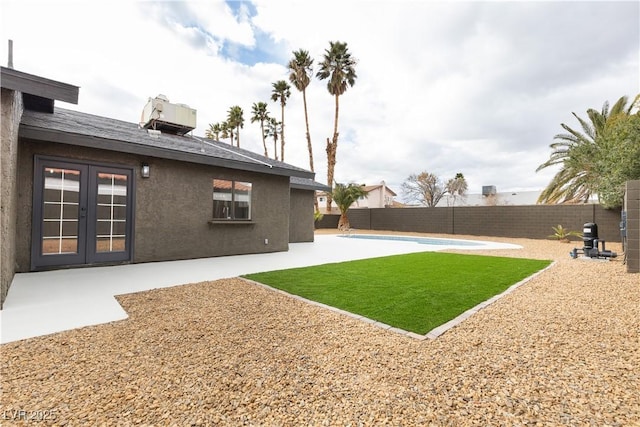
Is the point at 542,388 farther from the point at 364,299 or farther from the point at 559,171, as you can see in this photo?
the point at 559,171

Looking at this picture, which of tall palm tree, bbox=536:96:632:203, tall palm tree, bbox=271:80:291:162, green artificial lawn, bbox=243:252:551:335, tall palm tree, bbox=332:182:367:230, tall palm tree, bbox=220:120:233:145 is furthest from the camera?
tall palm tree, bbox=220:120:233:145

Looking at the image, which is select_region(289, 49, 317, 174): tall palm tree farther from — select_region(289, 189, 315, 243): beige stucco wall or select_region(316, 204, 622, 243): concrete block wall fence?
select_region(289, 189, 315, 243): beige stucco wall

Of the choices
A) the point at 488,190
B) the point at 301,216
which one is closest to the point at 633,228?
the point at 301,216

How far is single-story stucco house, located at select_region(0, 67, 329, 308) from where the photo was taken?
4.53m

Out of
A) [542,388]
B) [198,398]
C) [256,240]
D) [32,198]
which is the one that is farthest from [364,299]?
[32,198]

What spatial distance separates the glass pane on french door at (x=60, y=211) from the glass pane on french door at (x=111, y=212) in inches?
14.7

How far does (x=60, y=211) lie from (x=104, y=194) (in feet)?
2.65

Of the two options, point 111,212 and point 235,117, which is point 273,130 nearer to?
point 235,117

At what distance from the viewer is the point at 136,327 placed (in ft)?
10.2

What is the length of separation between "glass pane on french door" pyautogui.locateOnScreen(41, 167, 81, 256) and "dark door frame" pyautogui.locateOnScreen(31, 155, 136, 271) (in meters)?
0.07

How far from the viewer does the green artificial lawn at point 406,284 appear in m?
3.57

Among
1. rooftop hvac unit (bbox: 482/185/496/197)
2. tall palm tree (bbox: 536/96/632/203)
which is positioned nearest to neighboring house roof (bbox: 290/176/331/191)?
tall palm tree (bbox: 536/96/632/203)

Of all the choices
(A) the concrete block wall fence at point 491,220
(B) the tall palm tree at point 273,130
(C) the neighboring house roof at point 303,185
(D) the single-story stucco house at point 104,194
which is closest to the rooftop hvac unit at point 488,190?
(A) the concrete block wall fence at point 491,220

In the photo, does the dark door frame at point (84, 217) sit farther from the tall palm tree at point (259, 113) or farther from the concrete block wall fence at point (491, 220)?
the tall palm tree at point (259, 113)
